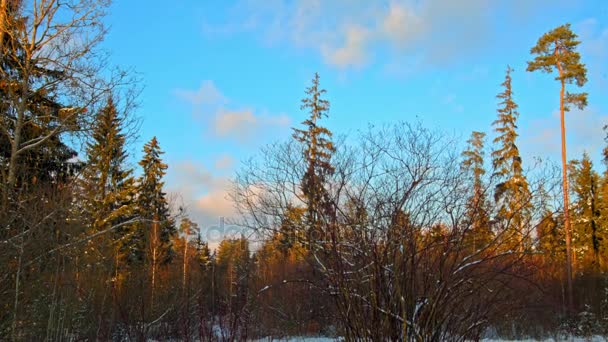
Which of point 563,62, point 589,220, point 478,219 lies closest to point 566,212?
point 478,219

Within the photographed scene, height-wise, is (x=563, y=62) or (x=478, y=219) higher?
(x=563, y=62)

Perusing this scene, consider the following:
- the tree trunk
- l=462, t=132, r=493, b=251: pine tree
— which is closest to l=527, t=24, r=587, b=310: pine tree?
the tree trunk

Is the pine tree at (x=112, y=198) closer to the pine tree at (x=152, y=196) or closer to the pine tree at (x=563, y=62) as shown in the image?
the pine tree at (x=152, y=196)

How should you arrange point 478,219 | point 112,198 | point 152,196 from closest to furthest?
point 478,219 → point 112,198 → point 152,196

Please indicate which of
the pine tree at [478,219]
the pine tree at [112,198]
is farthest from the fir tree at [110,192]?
the pine tree at [478,219]

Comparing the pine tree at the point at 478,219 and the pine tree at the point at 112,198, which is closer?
the pine tree at the point at 478,219

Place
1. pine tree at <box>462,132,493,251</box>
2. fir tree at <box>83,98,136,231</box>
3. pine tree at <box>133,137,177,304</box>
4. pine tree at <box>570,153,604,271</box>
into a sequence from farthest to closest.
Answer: pine tree at <box>570,153,604,271</box> < pine tree at <box>133,137,177,304</box> < fir tree at <box>83,98,136,231</box> < pine tree at <box>462,132,493,251</box>

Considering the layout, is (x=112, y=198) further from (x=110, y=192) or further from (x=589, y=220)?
(x=589, y=220)

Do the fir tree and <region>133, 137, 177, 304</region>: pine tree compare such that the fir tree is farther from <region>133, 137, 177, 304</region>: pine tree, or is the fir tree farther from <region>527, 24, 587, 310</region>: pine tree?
<region>527, 24, 587, 310</region>: pine tree

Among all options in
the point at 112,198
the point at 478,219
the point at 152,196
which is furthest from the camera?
the point at 152,196

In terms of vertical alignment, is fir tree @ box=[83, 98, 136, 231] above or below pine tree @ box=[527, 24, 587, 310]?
below

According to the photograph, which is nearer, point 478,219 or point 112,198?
point 478,219

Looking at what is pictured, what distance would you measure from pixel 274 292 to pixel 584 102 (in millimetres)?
14816

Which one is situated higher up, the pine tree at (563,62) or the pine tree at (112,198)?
the pine tree at (563,62)
